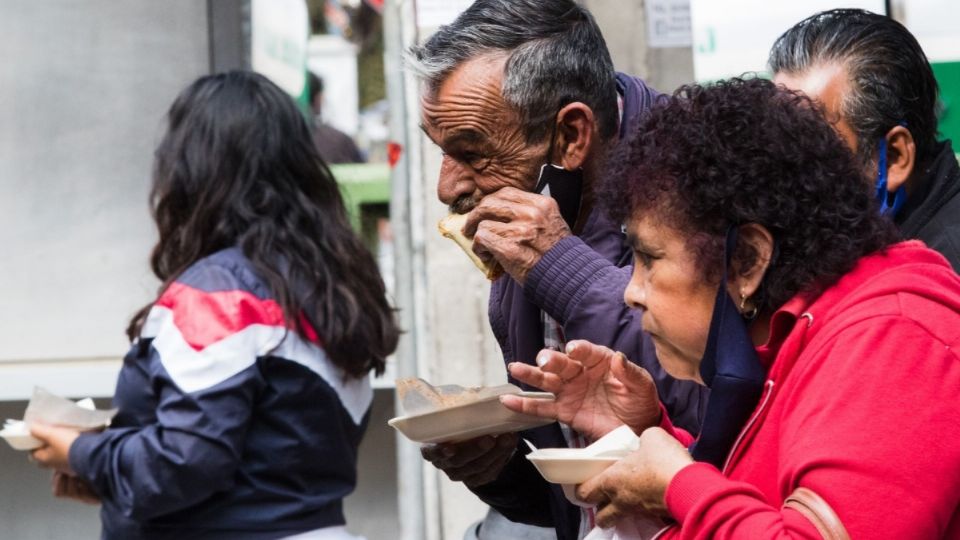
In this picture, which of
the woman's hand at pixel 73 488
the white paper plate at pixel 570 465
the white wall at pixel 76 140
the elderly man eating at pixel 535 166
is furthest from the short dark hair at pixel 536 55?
the white wall at pixel 76 140

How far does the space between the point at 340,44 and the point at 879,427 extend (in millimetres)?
6196

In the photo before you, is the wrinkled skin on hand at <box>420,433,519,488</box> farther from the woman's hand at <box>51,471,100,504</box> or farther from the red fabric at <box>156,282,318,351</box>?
the woman's hand at <box>51,471,100,504</box>

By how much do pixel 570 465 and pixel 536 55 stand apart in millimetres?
935

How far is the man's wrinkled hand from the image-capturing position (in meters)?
2.69

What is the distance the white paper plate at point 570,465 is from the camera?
2.25 metres

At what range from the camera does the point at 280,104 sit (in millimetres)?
4023

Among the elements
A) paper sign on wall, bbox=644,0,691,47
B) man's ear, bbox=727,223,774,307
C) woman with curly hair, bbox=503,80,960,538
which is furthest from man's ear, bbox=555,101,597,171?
paper sign on wall, bbox=644,0,691,47

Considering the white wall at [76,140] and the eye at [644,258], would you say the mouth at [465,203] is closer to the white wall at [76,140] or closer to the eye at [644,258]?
the eye at [644,258]

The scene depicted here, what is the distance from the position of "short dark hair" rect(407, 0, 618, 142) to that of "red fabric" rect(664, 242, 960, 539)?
0.90 meters

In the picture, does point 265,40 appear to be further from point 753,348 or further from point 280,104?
point 753,348

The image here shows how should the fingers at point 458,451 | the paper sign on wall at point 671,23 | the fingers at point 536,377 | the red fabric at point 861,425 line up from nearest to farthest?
the red fabric at point 861,425
the fingers at point 536,377
the fingers at point 458,451
the paper sign on wall at point 671,23

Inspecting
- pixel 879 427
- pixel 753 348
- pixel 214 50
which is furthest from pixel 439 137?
pixel 214 50

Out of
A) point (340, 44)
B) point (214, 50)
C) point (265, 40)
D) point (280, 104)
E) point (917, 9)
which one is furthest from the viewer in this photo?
point (340, 44)

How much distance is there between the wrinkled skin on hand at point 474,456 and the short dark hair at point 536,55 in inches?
23.2
